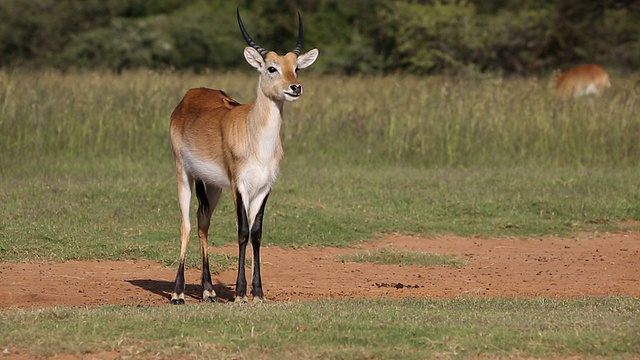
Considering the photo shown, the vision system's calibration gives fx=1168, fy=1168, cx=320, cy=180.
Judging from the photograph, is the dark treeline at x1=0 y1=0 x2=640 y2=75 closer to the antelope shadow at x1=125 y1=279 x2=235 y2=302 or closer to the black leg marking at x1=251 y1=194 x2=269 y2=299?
the antelope shadow at x1=125 y1=279 x2=235 y2=302

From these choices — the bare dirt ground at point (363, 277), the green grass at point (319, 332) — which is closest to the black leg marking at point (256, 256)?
the bare dirt ground at point (363, 277)

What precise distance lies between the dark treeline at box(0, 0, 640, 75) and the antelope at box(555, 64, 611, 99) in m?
4.43

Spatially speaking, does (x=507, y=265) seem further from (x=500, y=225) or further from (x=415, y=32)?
(x=415, y=32)

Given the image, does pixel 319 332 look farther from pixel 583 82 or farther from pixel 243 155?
pixel 583 82

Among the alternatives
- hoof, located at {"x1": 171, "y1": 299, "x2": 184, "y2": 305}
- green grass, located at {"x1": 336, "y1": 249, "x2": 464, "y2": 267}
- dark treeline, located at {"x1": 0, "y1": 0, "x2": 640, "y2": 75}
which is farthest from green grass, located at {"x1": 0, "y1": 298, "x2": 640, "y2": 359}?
dark treeline, located at {"x1": 0, "y1": 0, "x2": 640, "y2": 75}

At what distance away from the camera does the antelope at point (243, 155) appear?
8469 mm

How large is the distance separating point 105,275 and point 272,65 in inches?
87.1

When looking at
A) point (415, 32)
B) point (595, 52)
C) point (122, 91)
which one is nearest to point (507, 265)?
point (122, 91)

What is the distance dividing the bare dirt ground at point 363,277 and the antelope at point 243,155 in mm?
408

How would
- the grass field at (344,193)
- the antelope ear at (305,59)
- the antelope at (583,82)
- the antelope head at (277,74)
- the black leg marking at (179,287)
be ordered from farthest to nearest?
the antelope at (583,82)
the antelope ear at (305,59)
the black leg marking at (179,287)
the antelope head at (277,74)
the grass field at (344,193)

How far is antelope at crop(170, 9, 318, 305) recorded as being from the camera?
27.8 ft

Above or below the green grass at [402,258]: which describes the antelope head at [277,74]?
above

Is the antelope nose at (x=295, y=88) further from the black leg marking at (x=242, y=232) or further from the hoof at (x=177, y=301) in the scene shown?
the hoof at (x=177, y=301)

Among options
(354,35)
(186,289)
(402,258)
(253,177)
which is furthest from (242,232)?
(354,35)
